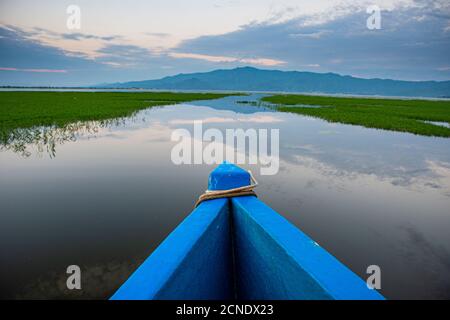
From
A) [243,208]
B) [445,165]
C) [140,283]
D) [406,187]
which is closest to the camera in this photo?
[140,283]

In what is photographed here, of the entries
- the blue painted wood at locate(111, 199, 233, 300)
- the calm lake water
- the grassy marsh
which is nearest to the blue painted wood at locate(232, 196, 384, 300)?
the blue painted wood at locate(111, 199, 233, 300)

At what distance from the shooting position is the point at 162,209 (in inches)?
209

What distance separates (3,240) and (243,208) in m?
4.06

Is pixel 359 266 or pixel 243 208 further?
pixel 359 266

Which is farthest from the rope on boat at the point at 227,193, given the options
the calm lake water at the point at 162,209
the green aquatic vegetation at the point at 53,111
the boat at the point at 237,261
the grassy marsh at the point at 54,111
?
the grassy marsh at the point at 54,111

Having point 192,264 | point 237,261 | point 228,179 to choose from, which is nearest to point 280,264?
point 192,264

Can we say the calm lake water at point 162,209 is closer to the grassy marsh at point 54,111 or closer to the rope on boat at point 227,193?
the rope on boat at point 227,193

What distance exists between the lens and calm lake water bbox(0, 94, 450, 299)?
3.55 m

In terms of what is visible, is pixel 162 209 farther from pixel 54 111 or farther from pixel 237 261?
pixel 54 111

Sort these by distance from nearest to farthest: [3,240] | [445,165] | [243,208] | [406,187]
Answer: [243,208]
[3,240]
[406,187]
[445,165]

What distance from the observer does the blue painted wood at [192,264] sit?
156cm
